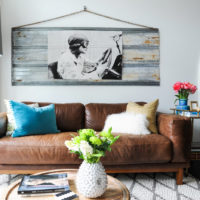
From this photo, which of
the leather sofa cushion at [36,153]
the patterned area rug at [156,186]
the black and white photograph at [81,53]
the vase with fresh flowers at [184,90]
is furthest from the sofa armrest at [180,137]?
the black and white photograph at [81,53]

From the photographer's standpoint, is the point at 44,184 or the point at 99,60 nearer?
the point at 44,184

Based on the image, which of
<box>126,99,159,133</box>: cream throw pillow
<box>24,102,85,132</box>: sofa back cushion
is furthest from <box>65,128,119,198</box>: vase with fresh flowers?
<box>24,102,85,132</box>: sofa back cushion

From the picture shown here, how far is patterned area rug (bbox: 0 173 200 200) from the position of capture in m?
1.83

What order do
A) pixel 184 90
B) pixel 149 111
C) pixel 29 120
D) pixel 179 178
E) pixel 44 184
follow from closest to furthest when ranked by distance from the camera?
1. pixel 44 184
2. pixel 179 178
3. pixel 29 120
4. pixel 149 111
5. pixel 184 90

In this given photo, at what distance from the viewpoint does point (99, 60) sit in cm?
306

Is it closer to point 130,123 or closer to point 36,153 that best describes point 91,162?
point 36,153

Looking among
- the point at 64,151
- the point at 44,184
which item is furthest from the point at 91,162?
the point at 64,151

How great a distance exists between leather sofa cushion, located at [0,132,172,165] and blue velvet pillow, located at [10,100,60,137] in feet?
0.46

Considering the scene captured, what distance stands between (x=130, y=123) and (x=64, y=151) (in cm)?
82

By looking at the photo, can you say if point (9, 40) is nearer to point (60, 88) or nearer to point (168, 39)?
point (60, 88)

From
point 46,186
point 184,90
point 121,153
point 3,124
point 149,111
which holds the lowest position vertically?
point 121,153

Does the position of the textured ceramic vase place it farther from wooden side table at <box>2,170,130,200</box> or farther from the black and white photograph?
the black and white photograph

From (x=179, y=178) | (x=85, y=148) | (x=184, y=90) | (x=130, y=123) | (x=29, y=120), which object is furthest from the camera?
(x=184, y=90)

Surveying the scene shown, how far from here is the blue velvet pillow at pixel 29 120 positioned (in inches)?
85.7
